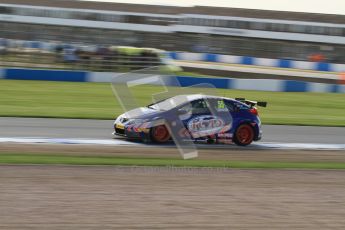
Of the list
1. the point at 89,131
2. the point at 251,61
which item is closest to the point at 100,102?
the point at 89,131

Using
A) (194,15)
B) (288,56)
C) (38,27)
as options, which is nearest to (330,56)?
(288,56)

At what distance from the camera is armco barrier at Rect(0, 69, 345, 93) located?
2575 centimetres

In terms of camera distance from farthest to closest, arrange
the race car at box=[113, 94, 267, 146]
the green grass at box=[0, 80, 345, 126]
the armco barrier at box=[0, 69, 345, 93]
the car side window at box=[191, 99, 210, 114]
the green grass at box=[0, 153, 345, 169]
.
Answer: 1. the armco barrier at box=[0, 69, 345, 93]
2. the green grass at box=[0, 80, 345, 126]
3. the car side window at box=[191, 99, 210, 114]
4. the race car at box=[113, 94, 267, 146]
5. the green grass at box=[0, 153, 345, 169]

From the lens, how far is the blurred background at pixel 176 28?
50.7m

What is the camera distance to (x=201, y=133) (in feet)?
42.4

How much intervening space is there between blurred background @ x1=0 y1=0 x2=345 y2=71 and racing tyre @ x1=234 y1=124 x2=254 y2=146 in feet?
115

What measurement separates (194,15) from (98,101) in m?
39.6

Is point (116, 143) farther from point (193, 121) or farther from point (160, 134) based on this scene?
point (193, 121)

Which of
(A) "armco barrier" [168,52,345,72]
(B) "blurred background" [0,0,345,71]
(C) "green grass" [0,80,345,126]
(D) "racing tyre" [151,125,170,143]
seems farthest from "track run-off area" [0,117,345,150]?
(B) "blurred background" [0,0,345,71]

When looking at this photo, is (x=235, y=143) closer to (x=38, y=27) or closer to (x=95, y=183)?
(x=95, y=183)

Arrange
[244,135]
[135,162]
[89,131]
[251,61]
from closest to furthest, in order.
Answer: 1. [135,162]
2. [244,135]
3. [89,131]
4. [251,61]

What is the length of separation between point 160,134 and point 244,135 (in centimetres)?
198

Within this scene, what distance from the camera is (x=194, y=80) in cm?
2666

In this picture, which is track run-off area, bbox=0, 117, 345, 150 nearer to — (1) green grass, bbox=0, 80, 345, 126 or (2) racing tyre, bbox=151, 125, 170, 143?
(2) racing tyre, bbox=151, 125, 170, 143
